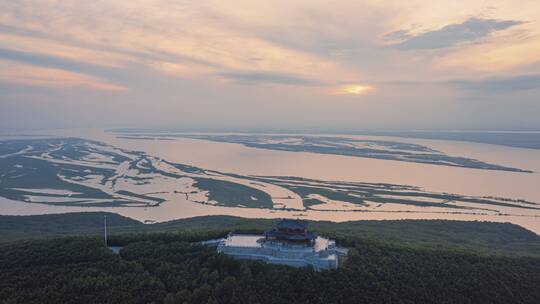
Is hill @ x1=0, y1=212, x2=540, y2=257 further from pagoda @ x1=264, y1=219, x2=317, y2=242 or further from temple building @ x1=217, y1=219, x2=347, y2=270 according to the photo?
pagoda @ x1=264, y1=219, x2=317, y2=242

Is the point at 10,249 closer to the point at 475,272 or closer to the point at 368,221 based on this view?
the point at 475,272

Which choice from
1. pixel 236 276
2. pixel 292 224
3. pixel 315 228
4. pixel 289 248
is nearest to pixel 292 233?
pixel 292 224

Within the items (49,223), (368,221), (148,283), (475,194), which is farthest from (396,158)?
(148,283)

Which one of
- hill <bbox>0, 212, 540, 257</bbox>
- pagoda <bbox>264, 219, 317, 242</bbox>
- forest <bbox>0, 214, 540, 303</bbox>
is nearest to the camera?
forest <bbox>0, 214, 540, 303</bbox>

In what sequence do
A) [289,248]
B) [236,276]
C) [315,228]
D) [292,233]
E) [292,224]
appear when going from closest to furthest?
1. [236,276]
2. [289,248]
3. [292,233]
4. [292,224]
5. [315,228]

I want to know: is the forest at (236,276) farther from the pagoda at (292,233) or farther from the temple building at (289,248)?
the pagoda at (292,233)

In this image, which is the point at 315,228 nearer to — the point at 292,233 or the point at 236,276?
the point at 292,233

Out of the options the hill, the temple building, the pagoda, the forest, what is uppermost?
the pagoda

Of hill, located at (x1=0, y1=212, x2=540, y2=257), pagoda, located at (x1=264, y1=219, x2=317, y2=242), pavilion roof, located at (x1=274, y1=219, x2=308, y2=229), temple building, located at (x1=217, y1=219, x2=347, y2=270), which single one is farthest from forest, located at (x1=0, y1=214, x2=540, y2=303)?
hill, located at (x1=0, y1=212, x2=540, y2=257)
